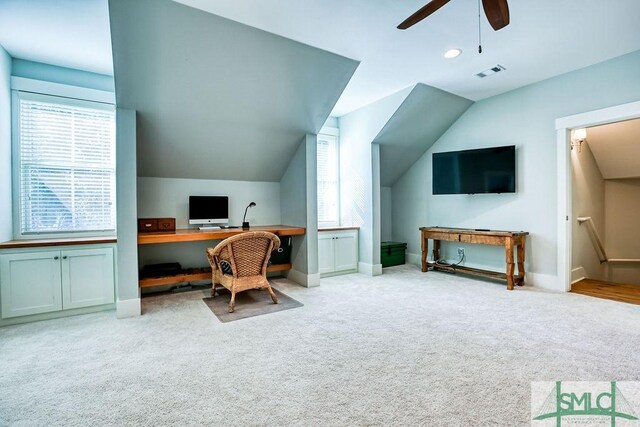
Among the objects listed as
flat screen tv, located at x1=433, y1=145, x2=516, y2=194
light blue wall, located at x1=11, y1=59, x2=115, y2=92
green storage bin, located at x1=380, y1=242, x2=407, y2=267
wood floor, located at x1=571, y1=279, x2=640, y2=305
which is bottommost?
wood floor, located at x1=571, y1=279, x2=640, y2=305

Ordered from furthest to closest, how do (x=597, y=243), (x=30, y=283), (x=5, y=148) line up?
1. (x=597, y=243)
2. (x=5, y=148)
3. (x=30, y=283)

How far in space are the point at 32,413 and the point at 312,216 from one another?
3.26 meters

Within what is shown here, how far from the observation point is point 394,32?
295 cm

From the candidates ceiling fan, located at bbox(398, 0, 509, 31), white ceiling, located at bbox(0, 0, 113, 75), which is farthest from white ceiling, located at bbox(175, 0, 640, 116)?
white ceiling, located at bbox(0, 0, 113, 75)

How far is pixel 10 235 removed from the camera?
3338mm

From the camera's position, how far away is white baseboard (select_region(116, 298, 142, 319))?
3191mm

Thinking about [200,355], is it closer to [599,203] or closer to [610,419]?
[610,419]

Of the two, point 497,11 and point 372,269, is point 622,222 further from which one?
point 497,11

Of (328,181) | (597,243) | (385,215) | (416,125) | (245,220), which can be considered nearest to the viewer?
(245,220)

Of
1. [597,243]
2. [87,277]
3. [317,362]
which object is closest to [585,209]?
[597,243]

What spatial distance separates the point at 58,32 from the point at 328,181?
403 centimetres

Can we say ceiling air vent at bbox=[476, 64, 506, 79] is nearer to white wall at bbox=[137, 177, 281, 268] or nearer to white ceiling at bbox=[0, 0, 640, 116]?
white ceiling at bbox=[0, 0, 640, 116]

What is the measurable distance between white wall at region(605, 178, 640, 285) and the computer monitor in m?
6.47

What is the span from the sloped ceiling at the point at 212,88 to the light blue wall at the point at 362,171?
1.13 meters
